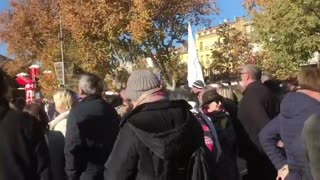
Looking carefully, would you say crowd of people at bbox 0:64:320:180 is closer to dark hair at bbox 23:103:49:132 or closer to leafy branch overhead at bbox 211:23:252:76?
dark hair at bbox 23:103:49:132

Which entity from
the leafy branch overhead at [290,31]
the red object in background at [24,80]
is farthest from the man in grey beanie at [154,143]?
the leafy branch overhead at [290,31]

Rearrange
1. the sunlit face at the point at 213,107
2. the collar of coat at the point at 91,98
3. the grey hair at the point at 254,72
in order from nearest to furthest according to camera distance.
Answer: the collar of coat at the point at 91,98
the sunlit face at the point at 213,107
the grey hair at the point at 254,72

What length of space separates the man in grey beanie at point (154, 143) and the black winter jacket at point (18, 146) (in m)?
0.56

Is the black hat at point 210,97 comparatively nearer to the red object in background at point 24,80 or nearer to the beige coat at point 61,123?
the beige coat at point 61,123

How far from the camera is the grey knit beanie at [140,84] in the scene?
161 inches

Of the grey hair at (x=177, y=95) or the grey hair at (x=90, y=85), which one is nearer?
the grey hair at (x=177, y=95)

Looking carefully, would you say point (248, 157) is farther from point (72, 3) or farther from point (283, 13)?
point (72, 3)

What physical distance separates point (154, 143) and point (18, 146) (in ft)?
3.06

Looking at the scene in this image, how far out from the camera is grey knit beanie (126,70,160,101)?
4.09 m

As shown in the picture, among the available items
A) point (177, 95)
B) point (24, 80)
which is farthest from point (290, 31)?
point (177, 95)

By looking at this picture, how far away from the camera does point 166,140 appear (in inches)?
152

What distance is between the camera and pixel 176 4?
41719 mm

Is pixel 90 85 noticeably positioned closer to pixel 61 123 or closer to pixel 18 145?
pixel 61 123

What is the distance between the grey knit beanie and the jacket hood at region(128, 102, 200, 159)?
0.92 ft
